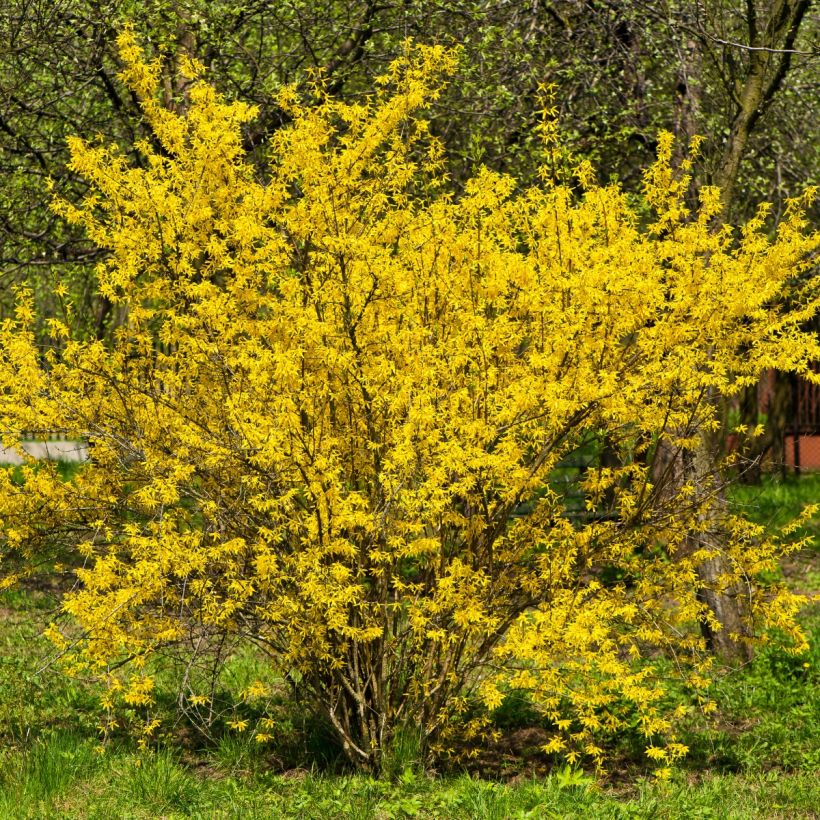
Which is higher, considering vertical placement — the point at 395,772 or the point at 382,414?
the point at 382,414

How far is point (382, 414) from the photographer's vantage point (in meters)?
5.32

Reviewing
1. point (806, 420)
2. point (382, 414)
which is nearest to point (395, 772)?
point (382, 414)

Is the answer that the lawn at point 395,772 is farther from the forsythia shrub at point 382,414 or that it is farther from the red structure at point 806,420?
the red structure at point 806,420

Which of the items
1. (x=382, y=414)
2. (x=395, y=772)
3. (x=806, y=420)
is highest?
(x=382, y=414)

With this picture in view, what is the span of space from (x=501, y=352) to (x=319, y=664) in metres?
1.66

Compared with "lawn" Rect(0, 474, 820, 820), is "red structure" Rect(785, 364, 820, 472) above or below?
above

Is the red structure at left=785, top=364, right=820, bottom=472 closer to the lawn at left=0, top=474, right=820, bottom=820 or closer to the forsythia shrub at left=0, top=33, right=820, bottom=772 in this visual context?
the lawn at left=0, top=474, right=820, bottom=820

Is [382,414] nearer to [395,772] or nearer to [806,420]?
[395,772]

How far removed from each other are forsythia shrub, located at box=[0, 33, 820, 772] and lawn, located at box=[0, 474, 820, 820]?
0.30 metres

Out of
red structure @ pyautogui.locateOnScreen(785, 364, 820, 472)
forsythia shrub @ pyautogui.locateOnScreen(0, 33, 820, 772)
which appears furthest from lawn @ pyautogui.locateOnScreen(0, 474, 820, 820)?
red structure @ pyautogui.locateOnScreen(785, 364, 820, 472)

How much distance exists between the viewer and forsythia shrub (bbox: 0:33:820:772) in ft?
16.4

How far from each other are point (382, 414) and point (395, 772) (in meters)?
1.66

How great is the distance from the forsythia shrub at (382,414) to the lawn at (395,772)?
296 millimetres

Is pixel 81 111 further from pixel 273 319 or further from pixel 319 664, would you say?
pixel 319 664
